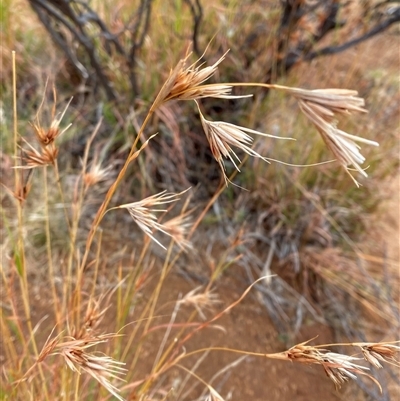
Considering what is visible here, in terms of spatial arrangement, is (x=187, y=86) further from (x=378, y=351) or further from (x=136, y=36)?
(x=136, y=36)

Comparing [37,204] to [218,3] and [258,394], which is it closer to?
[258,394]

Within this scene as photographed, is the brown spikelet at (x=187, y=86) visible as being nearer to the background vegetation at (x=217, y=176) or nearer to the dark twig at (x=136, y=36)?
the background vegetation at (x=217, y=176)

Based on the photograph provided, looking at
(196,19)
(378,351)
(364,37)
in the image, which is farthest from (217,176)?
(378,351)

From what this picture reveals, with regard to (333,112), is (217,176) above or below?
below

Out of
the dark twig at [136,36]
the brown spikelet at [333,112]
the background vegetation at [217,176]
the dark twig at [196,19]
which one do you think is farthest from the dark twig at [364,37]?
the brown spikelet at [333,112]

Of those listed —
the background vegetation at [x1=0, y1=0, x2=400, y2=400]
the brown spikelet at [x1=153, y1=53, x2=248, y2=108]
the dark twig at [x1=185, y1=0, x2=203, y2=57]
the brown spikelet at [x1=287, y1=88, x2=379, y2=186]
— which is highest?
the dark twig at [x1=185, y1=0, x2=203, y2=57]

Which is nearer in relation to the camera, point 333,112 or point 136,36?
point 333,112

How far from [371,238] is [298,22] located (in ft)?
2.70

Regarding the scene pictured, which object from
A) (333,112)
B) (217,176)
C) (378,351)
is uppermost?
(333,112)

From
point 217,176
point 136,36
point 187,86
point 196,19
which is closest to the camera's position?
point 187,86

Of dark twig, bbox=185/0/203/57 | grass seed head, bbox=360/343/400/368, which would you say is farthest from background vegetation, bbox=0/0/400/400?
grass seed head, bbox=360/343/400/368

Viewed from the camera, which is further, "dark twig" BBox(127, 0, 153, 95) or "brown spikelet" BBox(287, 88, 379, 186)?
"dark twig" BBox(127, 0, 153, 95)

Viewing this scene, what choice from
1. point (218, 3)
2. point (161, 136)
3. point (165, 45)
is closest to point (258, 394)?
point (161, 136)

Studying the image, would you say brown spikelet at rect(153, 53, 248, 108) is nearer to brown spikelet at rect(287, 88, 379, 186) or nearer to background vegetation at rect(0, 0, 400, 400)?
brown spikelet at rect(287, 88, 379, 186)
